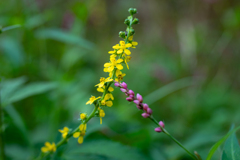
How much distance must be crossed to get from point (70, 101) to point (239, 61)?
269 cm

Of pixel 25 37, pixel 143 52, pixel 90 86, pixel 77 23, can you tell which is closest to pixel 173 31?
pixel 143 52

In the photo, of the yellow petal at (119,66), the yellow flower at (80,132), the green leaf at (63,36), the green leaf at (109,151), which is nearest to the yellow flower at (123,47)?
the yellow petal at (119,66)

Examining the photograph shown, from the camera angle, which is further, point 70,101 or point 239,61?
point 239,61

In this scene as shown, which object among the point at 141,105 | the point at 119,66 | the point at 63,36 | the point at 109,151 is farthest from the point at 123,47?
the point at 63,36

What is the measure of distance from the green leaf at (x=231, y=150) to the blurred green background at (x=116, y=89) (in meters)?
0.35

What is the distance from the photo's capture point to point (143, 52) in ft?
13.0

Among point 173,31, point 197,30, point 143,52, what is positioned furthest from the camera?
point 173,31

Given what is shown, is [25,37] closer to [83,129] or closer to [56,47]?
[56,47]

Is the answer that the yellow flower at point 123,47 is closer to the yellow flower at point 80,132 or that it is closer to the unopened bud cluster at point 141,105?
the unopened bud cluster at point 141,105

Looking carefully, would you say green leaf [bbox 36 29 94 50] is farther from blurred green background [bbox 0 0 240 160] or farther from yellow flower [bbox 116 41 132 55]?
yellow flower [bbox 116 41 132 55]

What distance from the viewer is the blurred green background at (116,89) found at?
1.28 m

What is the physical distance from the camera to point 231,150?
73cm

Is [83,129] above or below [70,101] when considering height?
below

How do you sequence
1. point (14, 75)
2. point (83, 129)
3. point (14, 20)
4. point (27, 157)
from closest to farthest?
point (83, 129), point (27, 157), point (14, 20), point (14, 75)
